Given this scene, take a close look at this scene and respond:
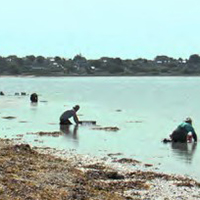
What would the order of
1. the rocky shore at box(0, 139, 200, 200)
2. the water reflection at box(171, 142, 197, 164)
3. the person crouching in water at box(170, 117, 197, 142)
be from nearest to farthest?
the rocky shore at box(0, 139, 200, 200), the water reflection at box(171, 142, 197, 164), the person crouching in water at box(170, 117, 197, 142)

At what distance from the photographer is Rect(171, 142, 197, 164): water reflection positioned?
18.9 metres

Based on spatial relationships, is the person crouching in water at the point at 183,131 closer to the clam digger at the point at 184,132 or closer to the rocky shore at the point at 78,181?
the clam digger at the point at 184,132

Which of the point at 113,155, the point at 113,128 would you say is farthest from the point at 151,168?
the point at 113,128

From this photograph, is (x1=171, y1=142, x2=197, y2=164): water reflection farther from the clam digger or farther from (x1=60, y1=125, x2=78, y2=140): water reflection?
(x1=60, y1=125, x2=78, y2=140): water reflection

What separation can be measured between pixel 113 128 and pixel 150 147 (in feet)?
21.6

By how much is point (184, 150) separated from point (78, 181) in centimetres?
910

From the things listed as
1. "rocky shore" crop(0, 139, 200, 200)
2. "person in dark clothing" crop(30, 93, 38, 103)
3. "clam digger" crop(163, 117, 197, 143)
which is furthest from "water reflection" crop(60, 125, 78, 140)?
"person in dark clothing" crop(30, 93, 38, 103)

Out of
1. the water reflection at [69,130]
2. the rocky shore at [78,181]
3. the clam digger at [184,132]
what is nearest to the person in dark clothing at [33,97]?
the water reflection at [69,130]

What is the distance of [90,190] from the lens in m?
11.4

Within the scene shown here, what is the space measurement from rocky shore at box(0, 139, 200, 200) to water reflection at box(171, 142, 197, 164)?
10.1 ft

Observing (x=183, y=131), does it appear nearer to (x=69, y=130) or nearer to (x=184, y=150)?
(x=184, y=150)

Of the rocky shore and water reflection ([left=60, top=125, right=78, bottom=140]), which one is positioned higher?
the rocky shore

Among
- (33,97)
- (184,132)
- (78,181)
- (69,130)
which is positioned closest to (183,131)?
(184,132)

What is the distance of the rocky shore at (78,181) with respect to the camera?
1073cm
